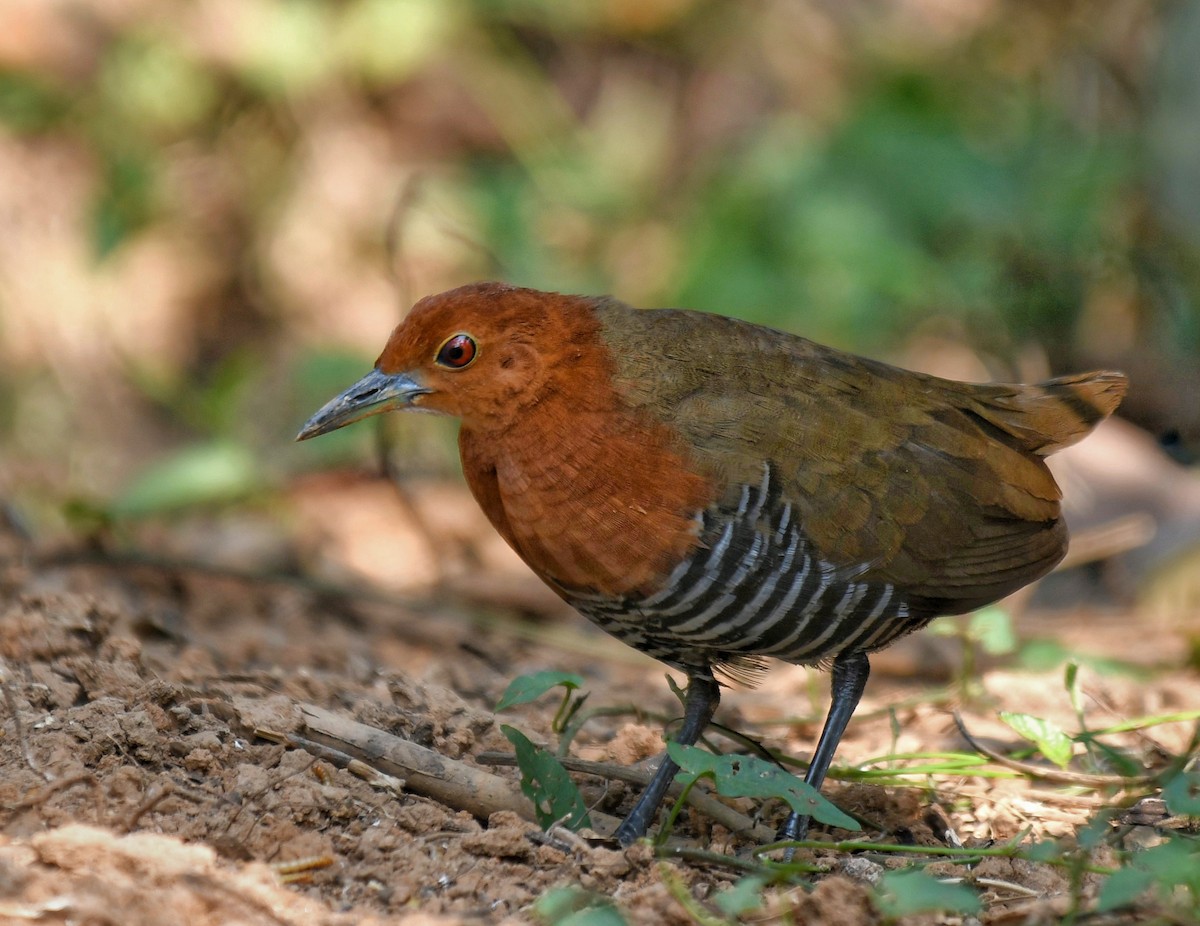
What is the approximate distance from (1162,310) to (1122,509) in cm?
154

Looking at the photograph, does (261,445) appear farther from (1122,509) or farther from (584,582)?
(1122,509)

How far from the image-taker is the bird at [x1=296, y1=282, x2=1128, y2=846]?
3.19 m

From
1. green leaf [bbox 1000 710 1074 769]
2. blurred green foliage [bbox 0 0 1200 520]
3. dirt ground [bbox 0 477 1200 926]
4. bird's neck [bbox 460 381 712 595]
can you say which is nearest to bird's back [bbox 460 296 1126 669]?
bird's neck [bbox 460 381 712 595]

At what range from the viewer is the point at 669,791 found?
11.4 feet

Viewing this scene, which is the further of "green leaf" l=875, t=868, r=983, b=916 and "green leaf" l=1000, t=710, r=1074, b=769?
"green leaf" l=1000, t=710, r=1074, b=769

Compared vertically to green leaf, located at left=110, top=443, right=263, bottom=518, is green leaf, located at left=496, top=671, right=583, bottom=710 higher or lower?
lower

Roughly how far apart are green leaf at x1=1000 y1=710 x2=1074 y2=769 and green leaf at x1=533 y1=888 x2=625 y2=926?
1193mm

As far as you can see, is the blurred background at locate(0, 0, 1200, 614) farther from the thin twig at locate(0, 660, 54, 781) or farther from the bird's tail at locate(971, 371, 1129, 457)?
the thin twig at locate(0, 660, 54, 781)

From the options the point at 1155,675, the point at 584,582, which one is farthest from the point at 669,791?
the point at 1155,675

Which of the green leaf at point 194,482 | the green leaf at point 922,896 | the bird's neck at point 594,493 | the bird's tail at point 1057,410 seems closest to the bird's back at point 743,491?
the bird's neck at point 594,493

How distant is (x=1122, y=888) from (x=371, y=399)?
201 cm

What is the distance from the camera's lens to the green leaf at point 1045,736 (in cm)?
328

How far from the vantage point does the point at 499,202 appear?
25.0 feet

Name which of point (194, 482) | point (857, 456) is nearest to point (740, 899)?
point (857, 456)
